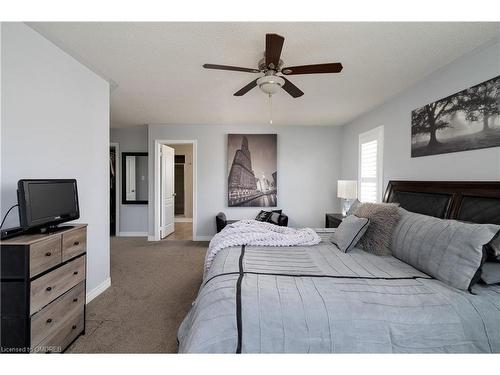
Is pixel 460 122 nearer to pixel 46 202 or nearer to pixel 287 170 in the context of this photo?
pixel 287 170

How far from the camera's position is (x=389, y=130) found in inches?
128

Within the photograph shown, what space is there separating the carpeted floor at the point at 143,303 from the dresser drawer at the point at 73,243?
703 mm

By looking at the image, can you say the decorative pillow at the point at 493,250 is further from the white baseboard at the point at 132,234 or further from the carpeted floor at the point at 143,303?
the white baseboard at the point at 132,234

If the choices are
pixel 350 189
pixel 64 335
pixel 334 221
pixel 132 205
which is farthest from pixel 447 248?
pixel 132 205

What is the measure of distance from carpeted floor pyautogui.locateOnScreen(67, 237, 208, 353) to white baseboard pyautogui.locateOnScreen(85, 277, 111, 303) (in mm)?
44

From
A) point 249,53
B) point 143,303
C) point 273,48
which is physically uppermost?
point 249,53

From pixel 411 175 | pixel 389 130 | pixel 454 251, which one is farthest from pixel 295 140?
pixel 454 251

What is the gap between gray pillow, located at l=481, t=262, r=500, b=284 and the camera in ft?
4.47

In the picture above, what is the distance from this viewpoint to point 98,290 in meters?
2.57

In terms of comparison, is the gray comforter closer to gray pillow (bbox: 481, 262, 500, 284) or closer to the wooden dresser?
gray pillow (bbox: 481, 262, 500, 284)

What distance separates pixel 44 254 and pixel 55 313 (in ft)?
1.47

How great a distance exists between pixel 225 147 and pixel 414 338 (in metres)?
4.29

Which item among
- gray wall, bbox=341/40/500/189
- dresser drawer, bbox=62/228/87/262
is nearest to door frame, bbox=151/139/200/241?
dresser drawer, bbox=62/228/87/262

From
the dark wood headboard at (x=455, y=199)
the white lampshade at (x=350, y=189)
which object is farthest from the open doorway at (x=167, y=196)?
the dark wood headboard at (x=455, y=199)
